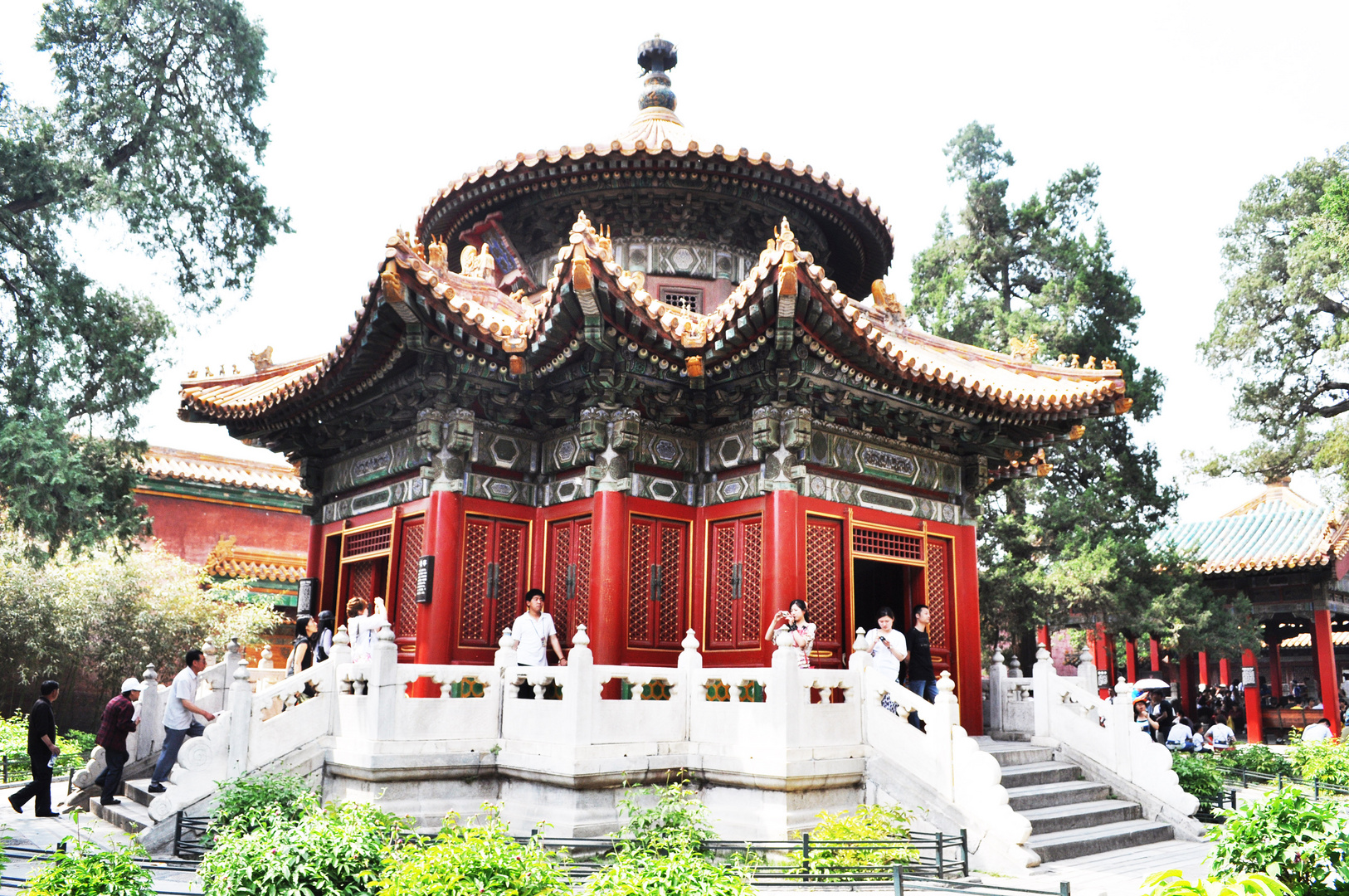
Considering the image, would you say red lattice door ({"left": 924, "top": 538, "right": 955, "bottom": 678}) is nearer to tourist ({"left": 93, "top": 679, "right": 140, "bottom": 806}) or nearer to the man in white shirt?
the man in white shirt

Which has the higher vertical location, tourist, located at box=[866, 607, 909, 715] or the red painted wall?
the red painted wall

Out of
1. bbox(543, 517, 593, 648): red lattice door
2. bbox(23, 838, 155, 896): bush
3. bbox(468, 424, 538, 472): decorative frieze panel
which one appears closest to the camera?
bbox(23, 838, 155, 896): bush

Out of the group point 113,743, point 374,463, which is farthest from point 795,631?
point 113,743

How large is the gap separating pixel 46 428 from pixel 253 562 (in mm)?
14763

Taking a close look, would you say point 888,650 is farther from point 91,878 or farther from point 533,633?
point 91,878

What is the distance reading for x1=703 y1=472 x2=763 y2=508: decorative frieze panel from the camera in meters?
12.1

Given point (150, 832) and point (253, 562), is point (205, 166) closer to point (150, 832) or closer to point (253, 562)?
point (150, 832)

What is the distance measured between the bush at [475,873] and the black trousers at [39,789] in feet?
24.6

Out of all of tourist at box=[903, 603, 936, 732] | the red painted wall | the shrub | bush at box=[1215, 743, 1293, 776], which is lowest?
bush at box=[1215, 743, 1293, 776]

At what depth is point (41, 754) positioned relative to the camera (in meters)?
11.5

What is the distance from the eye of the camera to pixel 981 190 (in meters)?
23.5

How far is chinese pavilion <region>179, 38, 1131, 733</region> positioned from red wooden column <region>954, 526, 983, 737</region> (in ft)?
0.11

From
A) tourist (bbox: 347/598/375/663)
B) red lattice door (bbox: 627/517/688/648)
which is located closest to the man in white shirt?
red lattice door (bbox: 627/517/688/648)

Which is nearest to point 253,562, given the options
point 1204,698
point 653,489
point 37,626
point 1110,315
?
point 37,626
